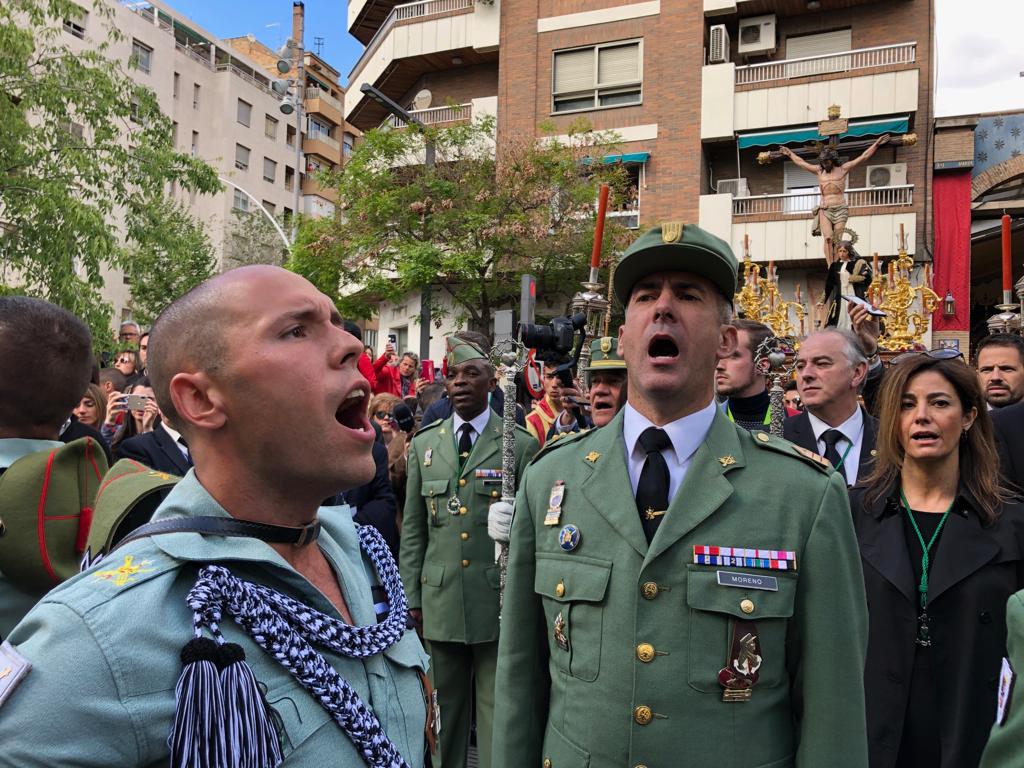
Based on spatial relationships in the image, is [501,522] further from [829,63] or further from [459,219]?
[829,63]

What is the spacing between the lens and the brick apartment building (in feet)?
66.3

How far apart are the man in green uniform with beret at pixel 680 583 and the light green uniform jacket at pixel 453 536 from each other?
2.49 m

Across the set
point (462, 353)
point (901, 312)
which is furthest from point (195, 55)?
point (462, 353)

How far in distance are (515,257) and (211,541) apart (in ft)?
57.8

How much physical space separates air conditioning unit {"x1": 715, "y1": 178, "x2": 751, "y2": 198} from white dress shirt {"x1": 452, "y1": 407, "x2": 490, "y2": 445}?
17591 mm

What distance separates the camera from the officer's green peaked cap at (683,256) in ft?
8.45

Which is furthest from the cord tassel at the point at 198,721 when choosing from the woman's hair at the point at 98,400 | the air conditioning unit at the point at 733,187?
the air conditioning unit at the point at 733,187

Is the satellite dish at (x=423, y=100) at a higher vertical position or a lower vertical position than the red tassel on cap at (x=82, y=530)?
higher

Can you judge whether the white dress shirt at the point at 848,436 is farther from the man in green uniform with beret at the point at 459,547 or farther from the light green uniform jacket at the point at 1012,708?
the light green uniform jacket at the point at 1012,708

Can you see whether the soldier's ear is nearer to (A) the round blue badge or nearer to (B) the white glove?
(A) the round blue badge

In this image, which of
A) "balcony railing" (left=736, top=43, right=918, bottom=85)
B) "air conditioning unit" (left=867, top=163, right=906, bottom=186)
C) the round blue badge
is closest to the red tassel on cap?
the round blue badge

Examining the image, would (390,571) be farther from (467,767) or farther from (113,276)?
(113,276)

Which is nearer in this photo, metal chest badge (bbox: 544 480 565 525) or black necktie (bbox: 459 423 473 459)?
metal chest badge (bbox: 544 480 565 525)

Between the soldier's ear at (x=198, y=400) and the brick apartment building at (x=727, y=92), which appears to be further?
the brick apartment building at (x=727, y=92)
